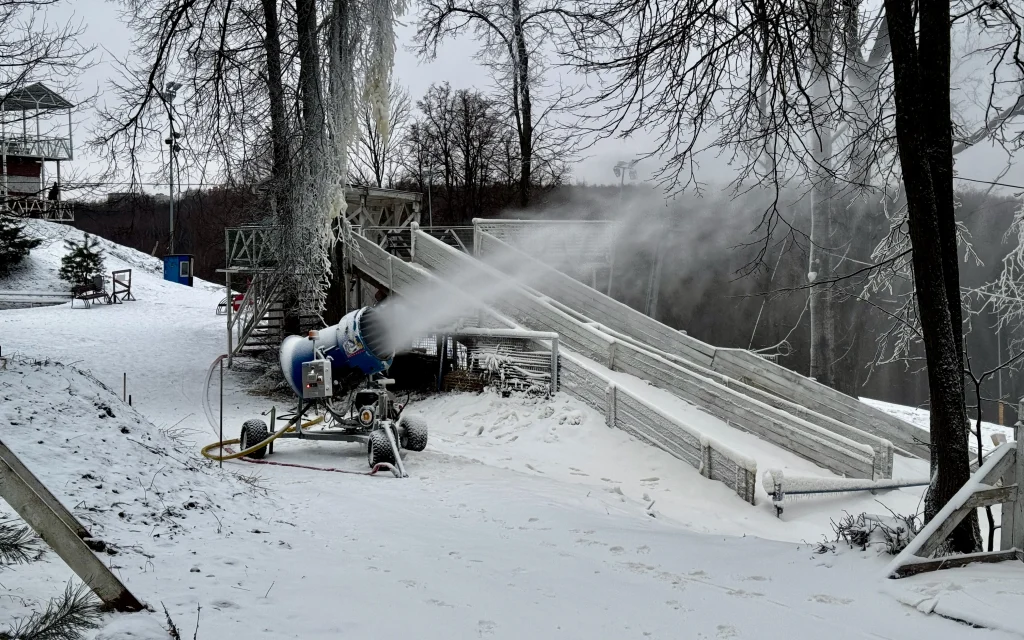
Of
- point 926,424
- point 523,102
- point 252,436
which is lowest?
point 926,424

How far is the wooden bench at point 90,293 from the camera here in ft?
93.4

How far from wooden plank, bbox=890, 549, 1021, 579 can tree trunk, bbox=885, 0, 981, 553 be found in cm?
50

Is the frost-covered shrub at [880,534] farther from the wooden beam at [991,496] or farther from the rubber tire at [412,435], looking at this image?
the rubber tire at [412,435]

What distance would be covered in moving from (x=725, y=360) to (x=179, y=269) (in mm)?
33698

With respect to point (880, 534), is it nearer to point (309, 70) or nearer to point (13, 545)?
point (13, 545)

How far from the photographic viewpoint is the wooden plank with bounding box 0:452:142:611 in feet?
10.2

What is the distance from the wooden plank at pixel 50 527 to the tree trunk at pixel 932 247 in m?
5.92

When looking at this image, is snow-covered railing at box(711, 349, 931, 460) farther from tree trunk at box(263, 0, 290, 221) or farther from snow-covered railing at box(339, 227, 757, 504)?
tree trunk at box(263, 0, 290, 221)

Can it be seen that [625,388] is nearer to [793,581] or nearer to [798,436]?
[798,436]

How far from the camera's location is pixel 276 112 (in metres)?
15.9

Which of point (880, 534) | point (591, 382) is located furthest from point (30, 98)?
point (880, 534)

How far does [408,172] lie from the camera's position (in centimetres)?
3647

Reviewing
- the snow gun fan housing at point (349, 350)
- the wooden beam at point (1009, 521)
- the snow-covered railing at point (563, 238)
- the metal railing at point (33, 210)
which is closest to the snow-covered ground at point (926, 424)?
the snow-covered railing at point (563, 238)

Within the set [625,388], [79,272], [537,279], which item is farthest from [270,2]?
[79,272]
